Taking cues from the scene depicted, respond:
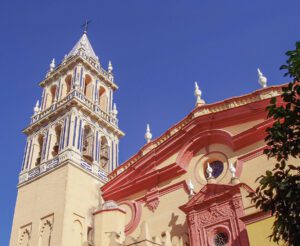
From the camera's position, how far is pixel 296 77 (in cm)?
672

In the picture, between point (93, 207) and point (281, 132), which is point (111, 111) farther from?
point (281, 132)

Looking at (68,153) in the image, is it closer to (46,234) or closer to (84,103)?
(84,103)

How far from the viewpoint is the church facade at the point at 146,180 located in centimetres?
1398

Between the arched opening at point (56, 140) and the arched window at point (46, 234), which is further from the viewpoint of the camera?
the arched opening at point (56, 140)

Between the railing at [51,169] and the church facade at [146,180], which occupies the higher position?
the railing at [51,169]

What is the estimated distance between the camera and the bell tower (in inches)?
709

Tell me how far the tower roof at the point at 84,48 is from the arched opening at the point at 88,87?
6.11 ft

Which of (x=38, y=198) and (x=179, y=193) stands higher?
(x=38, y=198)

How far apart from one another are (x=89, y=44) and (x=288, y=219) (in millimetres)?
24695

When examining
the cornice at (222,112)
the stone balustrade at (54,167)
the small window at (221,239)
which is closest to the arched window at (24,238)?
the stone balustrade at (54,167)

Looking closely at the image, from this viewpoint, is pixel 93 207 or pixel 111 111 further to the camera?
pixel 111 111

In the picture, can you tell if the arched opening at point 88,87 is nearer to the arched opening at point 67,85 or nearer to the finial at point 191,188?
the arched opening at point 67,85

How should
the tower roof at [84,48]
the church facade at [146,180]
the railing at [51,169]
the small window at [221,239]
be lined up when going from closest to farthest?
the small window at [221,239], the church facade at [146,180], the railing at [51,169], the tower roof at [84,48]

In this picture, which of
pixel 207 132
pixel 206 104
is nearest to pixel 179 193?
pixel 207 132
